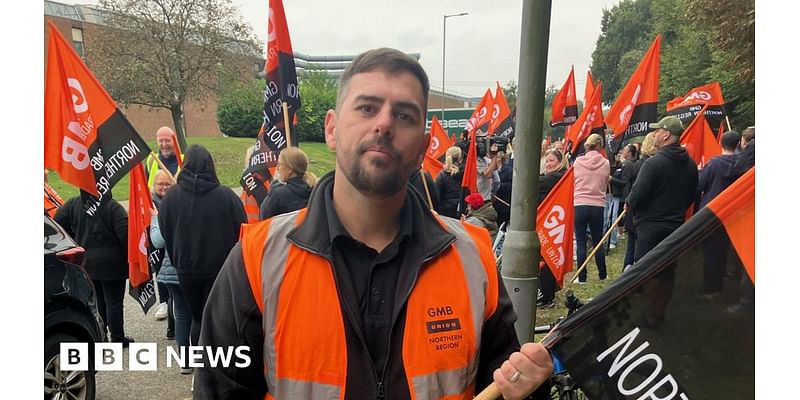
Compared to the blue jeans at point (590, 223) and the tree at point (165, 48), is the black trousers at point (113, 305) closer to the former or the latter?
the blue jeans at point (590, 223)

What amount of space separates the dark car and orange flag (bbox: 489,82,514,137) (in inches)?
383

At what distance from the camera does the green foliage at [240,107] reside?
2565 cm

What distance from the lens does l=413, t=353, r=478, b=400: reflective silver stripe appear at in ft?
4.84

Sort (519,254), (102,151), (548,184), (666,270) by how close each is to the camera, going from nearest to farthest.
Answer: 1. (666,270)
2. (519,254)
3. (102,151)
4. (548,184)

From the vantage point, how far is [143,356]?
484cm

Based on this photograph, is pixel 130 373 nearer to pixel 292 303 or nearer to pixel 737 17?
pixel 292 303

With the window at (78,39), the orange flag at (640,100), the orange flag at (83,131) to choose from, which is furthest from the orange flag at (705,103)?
the window at (78,39)

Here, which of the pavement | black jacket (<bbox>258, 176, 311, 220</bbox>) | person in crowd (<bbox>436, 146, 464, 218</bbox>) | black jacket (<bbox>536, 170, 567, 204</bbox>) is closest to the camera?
the pavement

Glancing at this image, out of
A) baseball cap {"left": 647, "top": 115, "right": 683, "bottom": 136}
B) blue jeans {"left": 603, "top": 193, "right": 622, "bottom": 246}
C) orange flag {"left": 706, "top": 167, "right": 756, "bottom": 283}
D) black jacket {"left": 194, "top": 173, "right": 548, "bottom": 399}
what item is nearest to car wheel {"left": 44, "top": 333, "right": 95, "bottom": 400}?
black jacket {"left": 194, "top": 173, "right": 548, "bottom": 399}

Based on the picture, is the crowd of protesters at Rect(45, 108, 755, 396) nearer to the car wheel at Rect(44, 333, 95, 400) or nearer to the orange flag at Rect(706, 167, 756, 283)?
the orange flag at Rect(706, 167, 756, 283)

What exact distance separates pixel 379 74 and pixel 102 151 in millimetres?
3775

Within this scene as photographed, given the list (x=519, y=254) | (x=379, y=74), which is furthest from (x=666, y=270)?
(x=519, y=254)

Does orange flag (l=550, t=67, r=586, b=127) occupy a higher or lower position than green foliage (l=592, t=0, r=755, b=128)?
lower

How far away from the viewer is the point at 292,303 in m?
1.47
